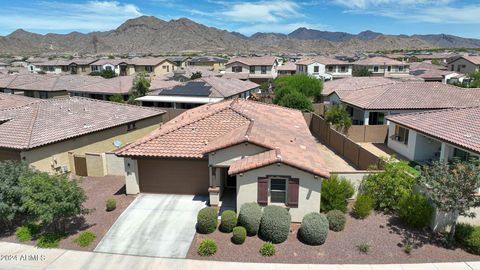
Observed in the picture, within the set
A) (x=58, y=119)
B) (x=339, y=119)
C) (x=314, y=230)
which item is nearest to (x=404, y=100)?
(x=339, y=119)

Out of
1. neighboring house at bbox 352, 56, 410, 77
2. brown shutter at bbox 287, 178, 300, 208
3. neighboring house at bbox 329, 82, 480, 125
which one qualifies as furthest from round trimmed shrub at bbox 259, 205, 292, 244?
neighboring house at bbox 352, 56, 410, 77

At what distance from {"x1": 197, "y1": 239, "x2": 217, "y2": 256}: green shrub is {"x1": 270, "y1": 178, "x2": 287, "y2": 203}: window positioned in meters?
3.62

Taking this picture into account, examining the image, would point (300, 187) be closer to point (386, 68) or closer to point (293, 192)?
point (293, 192)

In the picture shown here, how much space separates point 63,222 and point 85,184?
19.7ft

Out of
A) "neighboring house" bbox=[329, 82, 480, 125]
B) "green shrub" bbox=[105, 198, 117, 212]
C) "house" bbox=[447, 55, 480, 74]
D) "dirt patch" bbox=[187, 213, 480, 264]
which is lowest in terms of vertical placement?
"dirt patch" bbox=[187, 213, 480, 264]

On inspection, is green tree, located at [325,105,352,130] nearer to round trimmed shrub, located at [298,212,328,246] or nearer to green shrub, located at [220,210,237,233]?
round trimmed shrub, located at [298,212,328,246]

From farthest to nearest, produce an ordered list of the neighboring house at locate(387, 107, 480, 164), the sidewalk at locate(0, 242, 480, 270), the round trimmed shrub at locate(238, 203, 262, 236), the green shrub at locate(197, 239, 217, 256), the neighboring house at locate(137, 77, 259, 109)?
the neighboring house at locate(137, 77, 259, 109)
the neighboring house at locate(387, 107, 480, 164)
the round trimmed shrub at locate(238, 203, 262, 236)
the green shrub at locate(197, 239, 217, 256)
the sidewalk at locate(0, 242, 480, 270)

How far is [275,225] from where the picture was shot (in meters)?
15.4

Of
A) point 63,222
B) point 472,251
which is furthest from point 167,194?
point 472,251

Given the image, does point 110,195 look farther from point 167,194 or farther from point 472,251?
point 472,251

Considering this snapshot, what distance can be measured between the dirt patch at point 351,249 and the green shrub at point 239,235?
7.2 inches

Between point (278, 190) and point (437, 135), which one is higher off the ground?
point (437, 135)

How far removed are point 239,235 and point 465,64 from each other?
85.6m

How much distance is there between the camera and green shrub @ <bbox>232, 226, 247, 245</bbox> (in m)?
15.3
